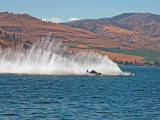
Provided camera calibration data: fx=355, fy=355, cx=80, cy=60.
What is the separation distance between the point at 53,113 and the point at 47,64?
8160 centimetres

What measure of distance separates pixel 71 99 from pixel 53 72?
2659 inches

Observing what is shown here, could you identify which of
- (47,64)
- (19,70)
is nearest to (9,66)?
(19,70)

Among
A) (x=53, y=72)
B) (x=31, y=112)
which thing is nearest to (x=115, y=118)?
(x=31, y=112)

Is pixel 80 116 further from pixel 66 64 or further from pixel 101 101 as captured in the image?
pixel 66 64

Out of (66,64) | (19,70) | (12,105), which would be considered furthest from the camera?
(66,64)

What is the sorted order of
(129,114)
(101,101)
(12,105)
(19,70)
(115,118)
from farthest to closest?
(19,70)
(101,101)
(12,105)
(129,114)
(115,118)

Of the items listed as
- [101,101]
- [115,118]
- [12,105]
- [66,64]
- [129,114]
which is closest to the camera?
[115,118]

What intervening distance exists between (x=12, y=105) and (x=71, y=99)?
10122 mm

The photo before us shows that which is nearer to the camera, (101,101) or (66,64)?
(101,101)

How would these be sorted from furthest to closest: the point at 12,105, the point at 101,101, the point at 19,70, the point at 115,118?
the point at 19,70 < the point at 101,101 < the point at 12,105 < the point at 115,118

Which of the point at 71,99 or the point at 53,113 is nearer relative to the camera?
the point at 53,113

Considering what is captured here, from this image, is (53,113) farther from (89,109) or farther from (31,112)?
(89,109)

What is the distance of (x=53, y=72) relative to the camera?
117 meters

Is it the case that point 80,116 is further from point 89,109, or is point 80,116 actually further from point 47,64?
point 47,64
